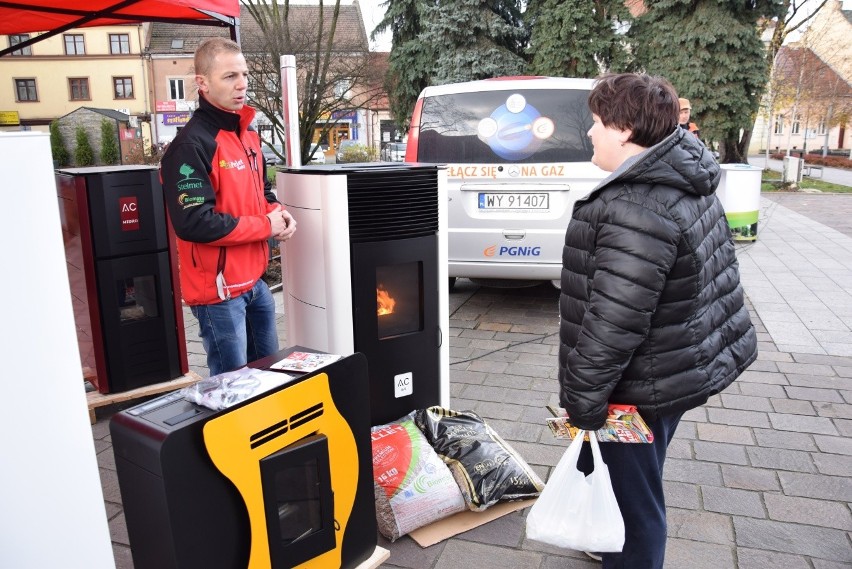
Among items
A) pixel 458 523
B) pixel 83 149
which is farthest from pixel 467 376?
pixel 83 149

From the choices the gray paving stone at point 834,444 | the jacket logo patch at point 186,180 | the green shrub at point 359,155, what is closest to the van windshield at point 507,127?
the gray paving stone at point 834,444

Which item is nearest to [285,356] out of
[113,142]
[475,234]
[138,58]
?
[475,234]

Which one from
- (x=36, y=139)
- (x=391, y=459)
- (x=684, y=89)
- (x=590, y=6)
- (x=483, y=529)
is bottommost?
(x=483, y=529)

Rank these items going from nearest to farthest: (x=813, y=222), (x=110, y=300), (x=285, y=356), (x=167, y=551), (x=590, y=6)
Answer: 1. (x=167, y=551)
2. (x=285, y=356)
3. (x=110, y=300)
4. (x=813, y=222)
5. (x=590, y=6)

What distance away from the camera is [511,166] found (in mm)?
5867

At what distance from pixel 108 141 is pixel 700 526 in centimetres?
3347

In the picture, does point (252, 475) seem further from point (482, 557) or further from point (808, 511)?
point (808, 511)

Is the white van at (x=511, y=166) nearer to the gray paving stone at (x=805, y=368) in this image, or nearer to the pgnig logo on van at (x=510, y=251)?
the pgnig logo on van at (x=510, y=251)

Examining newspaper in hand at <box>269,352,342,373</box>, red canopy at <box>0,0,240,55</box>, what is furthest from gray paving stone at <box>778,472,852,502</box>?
red canopy at <box>0,0,240,55</box>

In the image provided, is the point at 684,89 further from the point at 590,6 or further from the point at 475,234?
the point at 475,234

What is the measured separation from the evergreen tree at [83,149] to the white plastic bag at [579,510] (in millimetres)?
36585

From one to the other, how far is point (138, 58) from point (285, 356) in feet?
185

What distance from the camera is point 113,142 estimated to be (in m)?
31.5

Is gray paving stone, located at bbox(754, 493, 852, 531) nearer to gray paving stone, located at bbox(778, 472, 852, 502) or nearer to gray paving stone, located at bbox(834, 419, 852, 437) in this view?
gray paving stone, located at bbox(778, 472, 852, 502)
